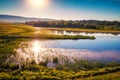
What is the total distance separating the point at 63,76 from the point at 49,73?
70.9 inches

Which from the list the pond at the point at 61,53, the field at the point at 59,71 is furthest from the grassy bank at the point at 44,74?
the pond at the point at 61,53

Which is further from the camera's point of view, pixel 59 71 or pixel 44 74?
pixel 59 71

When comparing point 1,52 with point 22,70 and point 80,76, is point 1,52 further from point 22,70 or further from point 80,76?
point 80,76

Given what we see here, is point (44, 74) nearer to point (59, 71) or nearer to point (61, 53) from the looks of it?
point (59, 71)

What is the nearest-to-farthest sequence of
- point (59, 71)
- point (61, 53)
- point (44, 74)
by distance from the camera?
1. point (44, 74)
2. point (59, 71)
3. point (61, 53)

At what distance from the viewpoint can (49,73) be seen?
22.0 m

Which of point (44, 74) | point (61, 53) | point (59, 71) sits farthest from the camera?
point (61, 53)

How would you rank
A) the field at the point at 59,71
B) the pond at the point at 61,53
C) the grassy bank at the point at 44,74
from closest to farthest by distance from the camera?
the grassy bank at the point at 44,74 < the field at the point at 59,71 < the pond at the point at 61,53

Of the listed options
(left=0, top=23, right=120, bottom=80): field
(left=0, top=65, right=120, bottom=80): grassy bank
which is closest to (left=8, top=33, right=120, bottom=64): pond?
(left=0, top=23, right=120, bottom=80): field

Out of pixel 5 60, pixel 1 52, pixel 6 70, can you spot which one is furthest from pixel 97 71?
pixel 1 52

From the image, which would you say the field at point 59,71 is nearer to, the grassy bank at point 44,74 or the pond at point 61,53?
the grassy bank at point 44,74

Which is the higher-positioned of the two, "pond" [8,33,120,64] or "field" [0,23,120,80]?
"field" [0,23,120,80]

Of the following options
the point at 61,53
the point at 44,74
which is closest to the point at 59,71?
the point at 44,74

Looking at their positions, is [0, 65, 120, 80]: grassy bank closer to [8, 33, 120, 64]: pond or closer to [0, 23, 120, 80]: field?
[0, 23, 120, 80]: field
